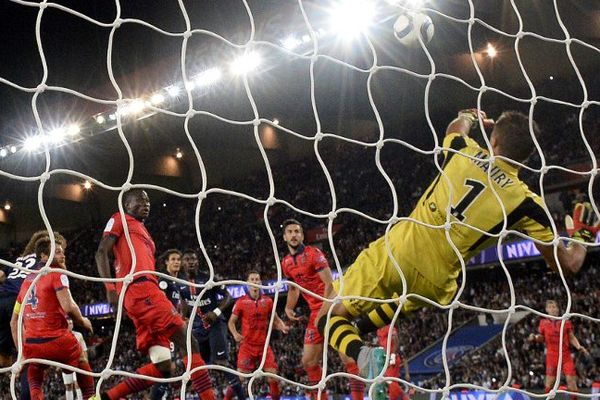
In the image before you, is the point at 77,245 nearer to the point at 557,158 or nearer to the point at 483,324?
the point at 483,324

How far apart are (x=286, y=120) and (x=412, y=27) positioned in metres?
18.1

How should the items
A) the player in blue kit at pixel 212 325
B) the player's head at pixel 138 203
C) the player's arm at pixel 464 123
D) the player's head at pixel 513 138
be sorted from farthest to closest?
the player in blue kit at pixel 212 325 < the player's head at pixel 138 203 < the player's arm at pixel 464 123 < the player's head at pixel 513 138

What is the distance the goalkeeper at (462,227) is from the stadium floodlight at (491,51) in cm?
1604

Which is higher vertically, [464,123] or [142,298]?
[464,123]

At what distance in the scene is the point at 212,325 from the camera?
6.43 m

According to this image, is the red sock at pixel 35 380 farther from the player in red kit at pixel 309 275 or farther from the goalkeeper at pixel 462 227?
the goalkeeper at pixel 462 227

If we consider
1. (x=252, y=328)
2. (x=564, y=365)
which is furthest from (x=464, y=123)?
(x=564, y=365)

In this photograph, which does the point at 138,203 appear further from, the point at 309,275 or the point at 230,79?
the point at 230,79

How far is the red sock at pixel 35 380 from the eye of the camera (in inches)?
189

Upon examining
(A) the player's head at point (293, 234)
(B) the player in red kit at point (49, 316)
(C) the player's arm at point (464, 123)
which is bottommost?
(B) the player in red kit at point (49, 316)

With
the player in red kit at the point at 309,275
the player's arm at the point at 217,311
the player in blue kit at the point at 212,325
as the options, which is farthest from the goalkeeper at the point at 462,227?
the player in blue kit at the point at 212,325

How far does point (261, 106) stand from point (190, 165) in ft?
14.3

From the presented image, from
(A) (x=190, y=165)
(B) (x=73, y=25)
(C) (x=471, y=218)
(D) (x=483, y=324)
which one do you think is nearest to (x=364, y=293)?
Answer: (C) (x=471, y=218)

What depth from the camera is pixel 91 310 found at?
2148cm
